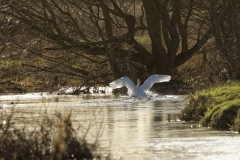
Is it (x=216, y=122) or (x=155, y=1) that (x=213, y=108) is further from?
(x=155, y=1)

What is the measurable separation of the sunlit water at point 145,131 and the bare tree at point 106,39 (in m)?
3.91

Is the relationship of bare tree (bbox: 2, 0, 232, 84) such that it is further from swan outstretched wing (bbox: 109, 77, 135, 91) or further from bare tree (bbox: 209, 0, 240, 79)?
bare tree (bbox: 209, 0, 240, 79)

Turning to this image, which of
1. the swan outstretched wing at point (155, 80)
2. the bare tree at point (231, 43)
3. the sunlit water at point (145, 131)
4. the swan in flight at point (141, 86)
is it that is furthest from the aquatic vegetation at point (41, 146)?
the swan outstretched wing at point (155, 80)

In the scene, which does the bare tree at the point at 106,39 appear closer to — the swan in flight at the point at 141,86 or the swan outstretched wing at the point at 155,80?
the swan in flight at the point at 141,86

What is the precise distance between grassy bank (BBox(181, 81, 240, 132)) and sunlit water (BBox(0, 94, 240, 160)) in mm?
287

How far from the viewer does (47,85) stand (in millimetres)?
28844

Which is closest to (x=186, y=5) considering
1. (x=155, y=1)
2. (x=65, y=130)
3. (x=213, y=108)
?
(x=155, y=1)

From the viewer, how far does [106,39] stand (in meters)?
27.5

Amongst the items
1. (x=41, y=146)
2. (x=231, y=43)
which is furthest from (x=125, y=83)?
(x=41, y=146)

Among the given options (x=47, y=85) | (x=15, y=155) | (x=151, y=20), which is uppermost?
(x=151, y=20)

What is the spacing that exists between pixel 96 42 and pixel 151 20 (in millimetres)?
2297

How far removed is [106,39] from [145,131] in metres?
13.0

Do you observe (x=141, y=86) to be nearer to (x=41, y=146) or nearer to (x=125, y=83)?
(x=125, y=83)

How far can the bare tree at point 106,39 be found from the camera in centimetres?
2683
